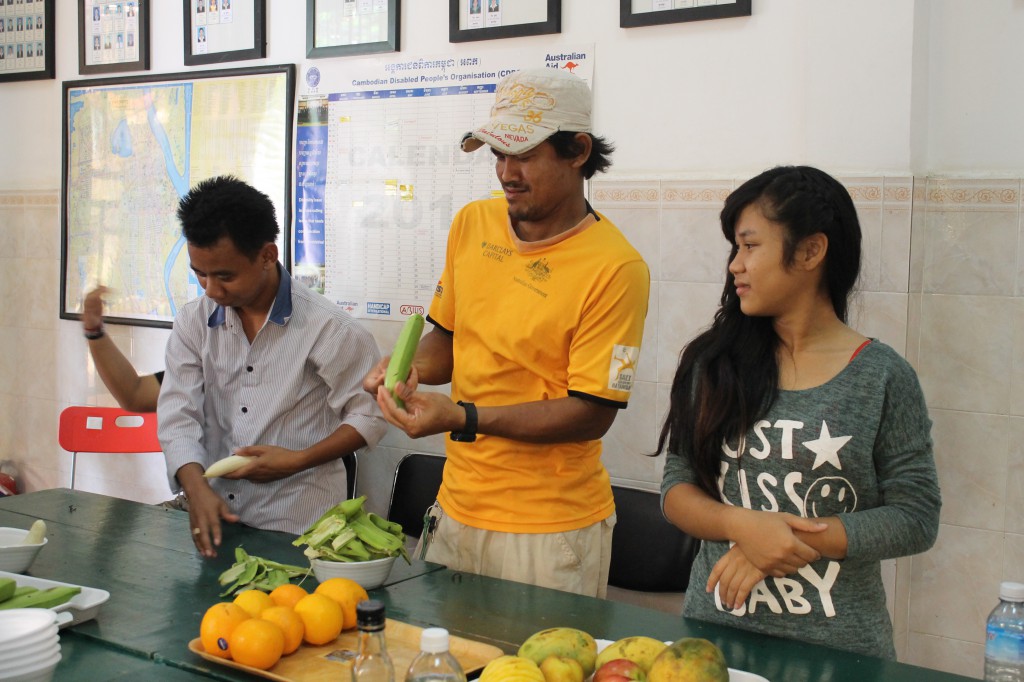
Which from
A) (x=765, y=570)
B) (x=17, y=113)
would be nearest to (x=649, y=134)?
(x=765, y=570)

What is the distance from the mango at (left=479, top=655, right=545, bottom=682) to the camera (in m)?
1.41

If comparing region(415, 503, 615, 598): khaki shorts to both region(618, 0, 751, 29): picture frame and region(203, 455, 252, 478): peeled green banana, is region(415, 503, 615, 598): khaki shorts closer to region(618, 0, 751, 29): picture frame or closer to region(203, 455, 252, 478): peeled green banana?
region(203, 455, 252, 478): peeled green banana

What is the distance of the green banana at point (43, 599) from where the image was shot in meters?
1.95

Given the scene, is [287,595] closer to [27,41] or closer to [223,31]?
[223,31]

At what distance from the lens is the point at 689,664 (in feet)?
4.68

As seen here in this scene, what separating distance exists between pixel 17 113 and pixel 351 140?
2.13m

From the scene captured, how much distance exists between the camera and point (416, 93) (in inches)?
155

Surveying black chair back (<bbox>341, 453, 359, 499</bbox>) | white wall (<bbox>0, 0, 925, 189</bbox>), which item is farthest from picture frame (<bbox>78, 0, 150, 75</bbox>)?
black chair back (<bbox>341, 453, 359, 499</bbox>)

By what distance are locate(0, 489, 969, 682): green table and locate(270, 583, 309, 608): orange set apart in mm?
179

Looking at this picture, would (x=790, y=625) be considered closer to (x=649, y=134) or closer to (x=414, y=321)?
(x=414, y=321)

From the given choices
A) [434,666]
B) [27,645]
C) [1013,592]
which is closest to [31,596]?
[27,645]

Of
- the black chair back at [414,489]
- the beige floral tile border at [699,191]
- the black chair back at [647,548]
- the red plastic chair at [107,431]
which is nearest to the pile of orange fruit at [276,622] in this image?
the black chair back at [647,548]

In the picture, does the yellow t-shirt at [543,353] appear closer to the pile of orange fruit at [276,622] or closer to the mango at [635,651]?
the pile of orange fruit at [276,622]

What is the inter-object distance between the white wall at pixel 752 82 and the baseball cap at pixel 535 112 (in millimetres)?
1031
